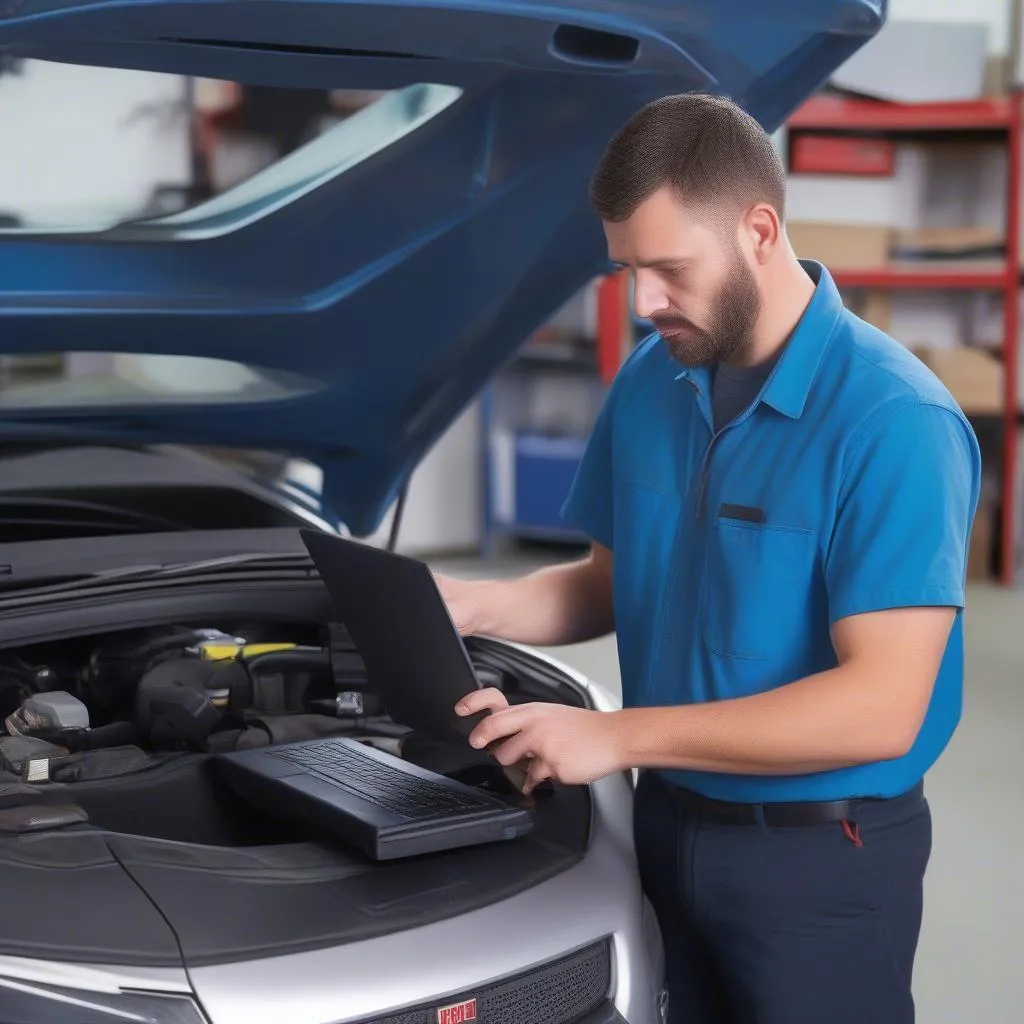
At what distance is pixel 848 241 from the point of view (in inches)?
219

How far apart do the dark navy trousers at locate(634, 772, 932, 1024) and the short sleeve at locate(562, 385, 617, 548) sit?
0.38m

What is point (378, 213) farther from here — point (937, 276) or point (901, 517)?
point (937, 276)

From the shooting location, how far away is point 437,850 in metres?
1.27

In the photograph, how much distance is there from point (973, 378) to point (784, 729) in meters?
4.61

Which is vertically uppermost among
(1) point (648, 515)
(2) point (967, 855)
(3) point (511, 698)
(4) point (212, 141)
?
(4) point (212, 141)

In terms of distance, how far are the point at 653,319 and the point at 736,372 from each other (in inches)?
5.6

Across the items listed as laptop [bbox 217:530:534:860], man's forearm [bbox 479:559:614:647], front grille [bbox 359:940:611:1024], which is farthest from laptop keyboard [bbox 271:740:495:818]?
man's forearm [bbox 479:559:614:647]

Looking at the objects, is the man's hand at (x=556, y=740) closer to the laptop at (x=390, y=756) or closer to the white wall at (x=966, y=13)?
the laptop at (x=390, y=756)

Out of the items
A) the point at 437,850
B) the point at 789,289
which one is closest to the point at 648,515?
the point at 789,289

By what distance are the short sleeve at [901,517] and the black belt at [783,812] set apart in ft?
0.67

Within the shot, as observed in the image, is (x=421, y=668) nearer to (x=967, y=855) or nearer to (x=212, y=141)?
(x=212, y=141)

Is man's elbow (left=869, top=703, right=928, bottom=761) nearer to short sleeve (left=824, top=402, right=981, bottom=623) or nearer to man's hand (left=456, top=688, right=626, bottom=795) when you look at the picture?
short sleeve (left=824, top=402, right=981, bottom=623)

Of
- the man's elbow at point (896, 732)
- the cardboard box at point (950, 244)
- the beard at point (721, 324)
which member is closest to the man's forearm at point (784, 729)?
the man's elbow at point (896, 732)

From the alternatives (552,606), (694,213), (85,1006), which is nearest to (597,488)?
(552,606)
